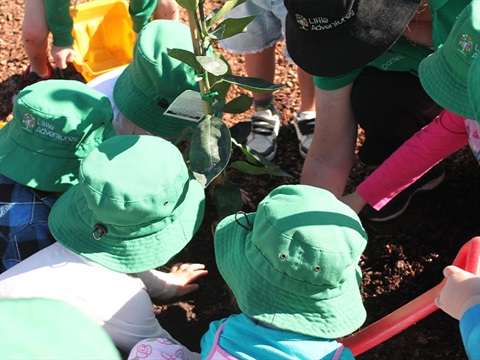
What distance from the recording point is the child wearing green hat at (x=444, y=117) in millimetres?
1494

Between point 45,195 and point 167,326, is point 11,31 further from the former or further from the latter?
point 167,326

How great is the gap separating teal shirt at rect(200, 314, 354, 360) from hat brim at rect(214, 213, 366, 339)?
0.03 meters

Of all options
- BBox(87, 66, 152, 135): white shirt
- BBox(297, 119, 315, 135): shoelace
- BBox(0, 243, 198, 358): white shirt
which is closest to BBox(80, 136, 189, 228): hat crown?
BBox(0, 243, 198, 358): white shirt

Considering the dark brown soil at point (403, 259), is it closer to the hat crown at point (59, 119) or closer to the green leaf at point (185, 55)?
the hat crown at point (59, 119)

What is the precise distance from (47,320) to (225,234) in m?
0.87

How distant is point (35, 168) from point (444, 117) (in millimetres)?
1160

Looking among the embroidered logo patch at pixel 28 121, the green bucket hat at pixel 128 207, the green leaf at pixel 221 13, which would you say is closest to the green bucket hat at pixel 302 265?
the green bucket hat at pixel 128 207

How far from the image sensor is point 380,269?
211 cm

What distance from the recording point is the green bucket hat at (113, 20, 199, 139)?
1.89 metres

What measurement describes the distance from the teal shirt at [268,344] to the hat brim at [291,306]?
3 cm

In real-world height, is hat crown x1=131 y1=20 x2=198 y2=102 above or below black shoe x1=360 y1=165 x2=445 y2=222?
above

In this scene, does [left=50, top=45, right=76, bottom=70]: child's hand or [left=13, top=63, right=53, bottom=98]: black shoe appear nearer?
[left=50, top=45, right=76, bottom=70]: child's hand

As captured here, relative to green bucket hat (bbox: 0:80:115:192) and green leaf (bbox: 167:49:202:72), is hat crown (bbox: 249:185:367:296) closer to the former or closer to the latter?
green leaf (bbox: 167:49:202:72)

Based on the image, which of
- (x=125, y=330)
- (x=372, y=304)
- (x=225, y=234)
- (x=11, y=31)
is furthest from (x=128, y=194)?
(x=11, y=31)
